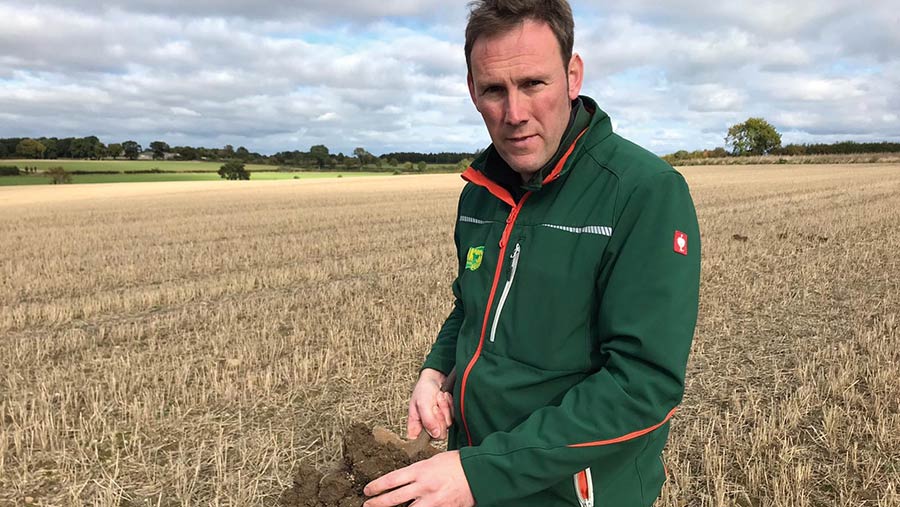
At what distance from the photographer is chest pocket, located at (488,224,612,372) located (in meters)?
1.67

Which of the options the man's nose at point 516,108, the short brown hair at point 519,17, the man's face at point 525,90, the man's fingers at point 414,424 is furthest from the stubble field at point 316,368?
the short brown hair at point 519,17

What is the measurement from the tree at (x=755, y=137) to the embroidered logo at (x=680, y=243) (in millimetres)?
115509

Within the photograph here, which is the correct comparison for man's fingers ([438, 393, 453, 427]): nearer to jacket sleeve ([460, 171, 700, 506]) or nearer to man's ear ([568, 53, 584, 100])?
jacket sleeve ([460, 171, 700, 506])

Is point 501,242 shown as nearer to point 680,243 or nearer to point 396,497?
point 680,243

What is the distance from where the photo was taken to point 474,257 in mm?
2076

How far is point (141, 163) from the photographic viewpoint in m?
74.2

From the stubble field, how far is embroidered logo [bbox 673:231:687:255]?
2.72 meters

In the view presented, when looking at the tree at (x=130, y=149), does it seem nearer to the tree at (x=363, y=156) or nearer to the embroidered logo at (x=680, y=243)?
the tree at (x=363, y=156)

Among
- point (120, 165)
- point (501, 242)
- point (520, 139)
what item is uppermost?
point (120, 165)

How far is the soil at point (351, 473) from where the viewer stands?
1814mm

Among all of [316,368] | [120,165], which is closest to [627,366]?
[316,368]

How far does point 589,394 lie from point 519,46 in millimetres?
965

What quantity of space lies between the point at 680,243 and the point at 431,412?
1.06 metres

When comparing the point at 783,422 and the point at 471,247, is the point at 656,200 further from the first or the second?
the point at 783,422
